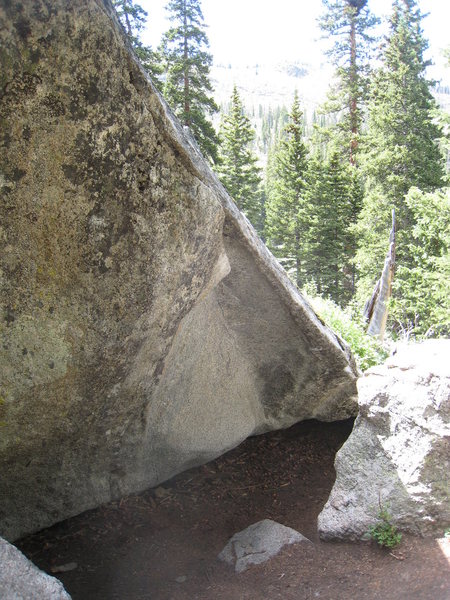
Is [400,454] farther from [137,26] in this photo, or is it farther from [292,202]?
[292,202]

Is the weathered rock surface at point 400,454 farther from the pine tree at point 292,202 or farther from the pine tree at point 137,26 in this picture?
the pine tree at point 292,202

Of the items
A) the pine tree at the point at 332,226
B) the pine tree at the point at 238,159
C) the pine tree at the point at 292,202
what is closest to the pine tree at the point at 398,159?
the pine tree at the point at 332,226

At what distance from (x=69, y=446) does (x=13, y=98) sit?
11.0 ft

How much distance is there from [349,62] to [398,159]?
9.27m

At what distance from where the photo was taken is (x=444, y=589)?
3971mm

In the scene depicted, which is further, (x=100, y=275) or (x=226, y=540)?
(x=226, y=540)

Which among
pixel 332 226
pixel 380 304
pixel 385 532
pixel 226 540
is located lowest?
pixel 226 540

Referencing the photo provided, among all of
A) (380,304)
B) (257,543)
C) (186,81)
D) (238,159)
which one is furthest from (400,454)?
(238,159)

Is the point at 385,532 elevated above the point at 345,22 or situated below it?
below

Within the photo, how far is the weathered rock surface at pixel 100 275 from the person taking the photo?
3676 mm

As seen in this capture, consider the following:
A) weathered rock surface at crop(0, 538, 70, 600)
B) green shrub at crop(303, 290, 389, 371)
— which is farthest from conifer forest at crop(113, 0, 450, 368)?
weathered rock surface at crop(0, 538, 70, 600)

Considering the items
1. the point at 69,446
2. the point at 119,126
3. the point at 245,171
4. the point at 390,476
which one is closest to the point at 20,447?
the point at 69,446

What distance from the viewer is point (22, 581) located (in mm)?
3127

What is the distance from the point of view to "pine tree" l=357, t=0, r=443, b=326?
67.5 feet
